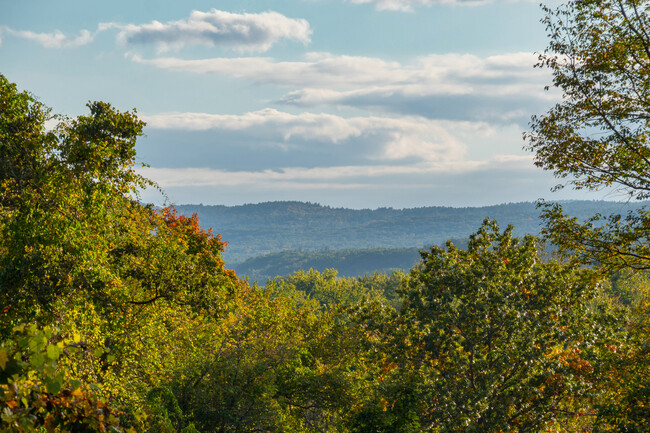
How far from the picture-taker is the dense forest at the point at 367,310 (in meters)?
12.3

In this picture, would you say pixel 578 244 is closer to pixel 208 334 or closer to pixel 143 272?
pixel 143 272

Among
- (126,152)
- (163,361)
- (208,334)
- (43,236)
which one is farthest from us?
(208,334)

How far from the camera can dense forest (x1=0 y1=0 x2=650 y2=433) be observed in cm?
1231

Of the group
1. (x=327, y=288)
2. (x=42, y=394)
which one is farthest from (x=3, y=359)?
(x=327, y=288)

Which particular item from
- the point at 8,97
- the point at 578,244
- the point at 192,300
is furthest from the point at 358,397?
the point at 8,97

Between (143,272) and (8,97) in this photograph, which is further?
(143,272)

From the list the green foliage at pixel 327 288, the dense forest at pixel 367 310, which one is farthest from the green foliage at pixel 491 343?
the green foliage at pixel 327 288

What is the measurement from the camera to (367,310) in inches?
851

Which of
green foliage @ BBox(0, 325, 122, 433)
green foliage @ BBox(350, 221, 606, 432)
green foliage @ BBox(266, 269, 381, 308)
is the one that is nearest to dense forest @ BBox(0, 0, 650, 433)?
green foliage @ BBox(350, 221, 606, 432)

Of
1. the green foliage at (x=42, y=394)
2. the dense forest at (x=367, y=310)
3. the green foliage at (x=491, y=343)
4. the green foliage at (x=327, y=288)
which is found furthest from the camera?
the green foliage at (x=327, y=288)

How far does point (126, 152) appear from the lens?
1466cm

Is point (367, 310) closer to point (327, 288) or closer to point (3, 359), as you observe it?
point (3, 359)

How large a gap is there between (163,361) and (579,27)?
18.2 m

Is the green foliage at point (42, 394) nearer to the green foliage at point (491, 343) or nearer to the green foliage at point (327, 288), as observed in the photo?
the green foliage at point (491, 343)
